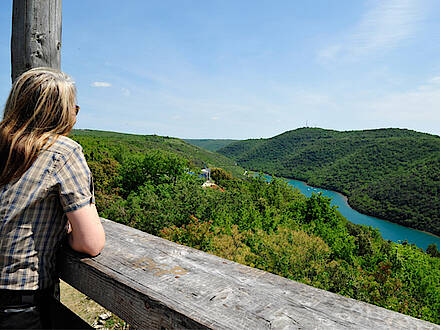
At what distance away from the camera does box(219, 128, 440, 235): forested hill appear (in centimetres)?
6725

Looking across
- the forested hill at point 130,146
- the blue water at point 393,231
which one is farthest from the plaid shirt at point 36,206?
the blue water at point 393,231

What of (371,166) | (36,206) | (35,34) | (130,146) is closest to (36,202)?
(36,206)

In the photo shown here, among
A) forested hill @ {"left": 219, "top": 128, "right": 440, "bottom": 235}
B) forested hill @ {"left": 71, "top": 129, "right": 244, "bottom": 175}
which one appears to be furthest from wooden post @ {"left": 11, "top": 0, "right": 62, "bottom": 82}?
forested hill @ {"left": 219, "top": 128, "right": 440, "bottom": 235}

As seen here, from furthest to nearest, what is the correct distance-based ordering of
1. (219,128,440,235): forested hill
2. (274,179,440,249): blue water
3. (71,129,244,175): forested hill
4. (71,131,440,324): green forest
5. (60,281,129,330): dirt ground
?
(219,128,440,235): forested hill < (274,179,440,249): blue water < (71,129,244,175): forested hill < (71,131,440,324): green forest < (60,281,129,330): dirt ground

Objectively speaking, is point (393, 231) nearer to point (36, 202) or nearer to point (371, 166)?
point (371, 166)

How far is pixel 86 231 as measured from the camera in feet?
3.69

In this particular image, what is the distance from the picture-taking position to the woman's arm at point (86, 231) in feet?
3.66

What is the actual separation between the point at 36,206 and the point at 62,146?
9.7 inches

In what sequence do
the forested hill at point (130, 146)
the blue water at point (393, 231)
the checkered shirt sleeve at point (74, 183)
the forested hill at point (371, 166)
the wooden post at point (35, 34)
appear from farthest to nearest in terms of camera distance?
the forested hill at point (371, 166) < the blue water at point (393, 231) < the forested hill at point (130, 146) < the wooden post at point (35, 34) < the checkered shirt sleeve at point (74, 183)

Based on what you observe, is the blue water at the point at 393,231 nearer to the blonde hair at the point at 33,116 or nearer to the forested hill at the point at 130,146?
the forested hill at the point at 130,146

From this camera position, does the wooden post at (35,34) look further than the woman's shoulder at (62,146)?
Yes

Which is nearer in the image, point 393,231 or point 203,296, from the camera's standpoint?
point 203,296

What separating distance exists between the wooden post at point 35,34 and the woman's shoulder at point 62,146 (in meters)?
1.03

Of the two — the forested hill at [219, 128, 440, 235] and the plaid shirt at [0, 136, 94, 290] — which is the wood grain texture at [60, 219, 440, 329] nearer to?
the plaid shirt at [0, 136, 94, 290]
